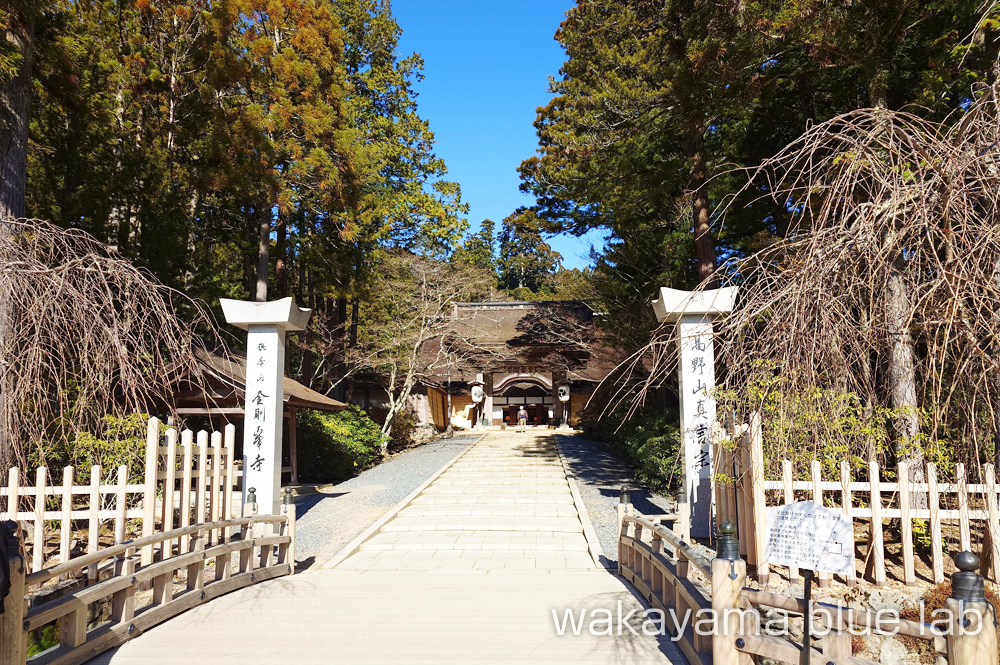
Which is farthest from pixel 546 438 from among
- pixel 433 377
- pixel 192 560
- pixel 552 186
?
pixel 192 560

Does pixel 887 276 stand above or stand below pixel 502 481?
above

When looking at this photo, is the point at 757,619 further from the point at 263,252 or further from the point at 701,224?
the point at 263,252

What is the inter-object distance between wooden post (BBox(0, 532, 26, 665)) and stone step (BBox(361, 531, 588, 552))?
5.68 meters

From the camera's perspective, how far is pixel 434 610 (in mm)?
5250

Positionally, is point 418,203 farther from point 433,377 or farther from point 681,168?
point 681,168

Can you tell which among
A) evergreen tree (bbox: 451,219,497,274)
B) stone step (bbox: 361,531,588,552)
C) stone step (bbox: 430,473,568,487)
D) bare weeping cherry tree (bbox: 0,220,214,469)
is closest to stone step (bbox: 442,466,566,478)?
stone step (bbox: 430,473,568,487)

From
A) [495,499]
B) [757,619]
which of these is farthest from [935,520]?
[495,499]

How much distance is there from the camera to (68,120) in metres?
11.3

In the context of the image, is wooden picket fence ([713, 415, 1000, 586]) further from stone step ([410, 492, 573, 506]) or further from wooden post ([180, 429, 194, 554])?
stone step ([410, 492, 573, 506])

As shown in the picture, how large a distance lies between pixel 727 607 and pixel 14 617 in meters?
3.64

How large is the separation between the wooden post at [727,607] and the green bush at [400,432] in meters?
18.9

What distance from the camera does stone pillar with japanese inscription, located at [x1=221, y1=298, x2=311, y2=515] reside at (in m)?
8.79

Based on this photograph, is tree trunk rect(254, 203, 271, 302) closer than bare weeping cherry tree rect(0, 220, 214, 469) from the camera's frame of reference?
No

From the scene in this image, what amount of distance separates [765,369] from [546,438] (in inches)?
832
